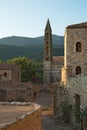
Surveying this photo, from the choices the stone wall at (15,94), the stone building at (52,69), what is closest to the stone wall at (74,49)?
the stone wall at (15,94)

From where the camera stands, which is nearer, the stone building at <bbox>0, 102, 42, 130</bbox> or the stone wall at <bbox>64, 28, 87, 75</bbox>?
the stone building at <bbox>0, 102, 42, 130</bbox>

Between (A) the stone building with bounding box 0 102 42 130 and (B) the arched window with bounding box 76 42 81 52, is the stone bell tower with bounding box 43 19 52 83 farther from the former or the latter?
(A) the stone building with bounding box 0 102 42 130

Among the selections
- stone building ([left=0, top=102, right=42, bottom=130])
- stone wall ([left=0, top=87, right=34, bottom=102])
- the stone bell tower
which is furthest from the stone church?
the stone bell tower

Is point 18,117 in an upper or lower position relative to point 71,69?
lower

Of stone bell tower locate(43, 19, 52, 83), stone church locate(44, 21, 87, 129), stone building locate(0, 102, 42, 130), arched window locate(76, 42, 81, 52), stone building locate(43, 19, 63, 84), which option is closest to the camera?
stone building locate(0, 102, 42, 130)

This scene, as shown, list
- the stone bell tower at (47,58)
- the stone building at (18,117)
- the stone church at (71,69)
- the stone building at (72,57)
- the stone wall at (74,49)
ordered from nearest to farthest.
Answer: the stone building at (18,117), the stone church at (71,69), the stone building at (72,57), the stone wall at (74,49), the stone bell tower at (47,58)

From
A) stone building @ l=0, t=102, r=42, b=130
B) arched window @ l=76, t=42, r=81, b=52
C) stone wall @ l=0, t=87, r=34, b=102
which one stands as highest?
arched window @ l=76, t=42, r=81, b=52

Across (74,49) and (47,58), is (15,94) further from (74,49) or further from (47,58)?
(47,58)

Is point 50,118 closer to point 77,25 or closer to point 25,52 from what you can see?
point 77,25

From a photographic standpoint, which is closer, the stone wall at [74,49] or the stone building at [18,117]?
the stone building at [18,117]

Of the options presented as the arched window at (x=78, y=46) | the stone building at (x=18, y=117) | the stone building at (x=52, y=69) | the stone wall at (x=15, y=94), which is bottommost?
the stone wall at (x=15, y=94)

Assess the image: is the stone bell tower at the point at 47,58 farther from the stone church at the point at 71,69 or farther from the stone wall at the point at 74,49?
the stone wall at the point at 74,49

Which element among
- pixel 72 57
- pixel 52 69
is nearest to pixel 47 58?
pixel 52 69

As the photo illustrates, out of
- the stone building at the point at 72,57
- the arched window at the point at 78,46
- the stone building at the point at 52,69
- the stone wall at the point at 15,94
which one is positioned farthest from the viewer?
the stone building at the point at 52,69
